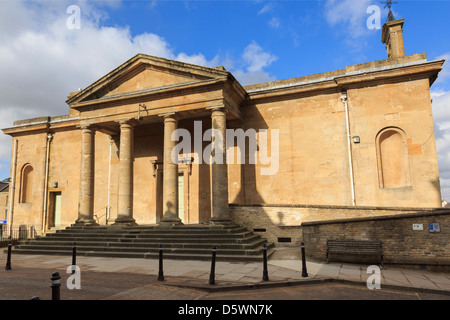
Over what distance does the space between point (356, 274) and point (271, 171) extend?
8.76m

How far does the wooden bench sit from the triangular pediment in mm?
8891

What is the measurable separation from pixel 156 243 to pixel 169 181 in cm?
306

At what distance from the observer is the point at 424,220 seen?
382 inches

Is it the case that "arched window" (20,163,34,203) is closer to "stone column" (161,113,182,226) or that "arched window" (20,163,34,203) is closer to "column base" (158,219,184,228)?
"stone column" (161,113,182,226)

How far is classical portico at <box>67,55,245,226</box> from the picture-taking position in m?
14.6

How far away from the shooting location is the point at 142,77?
Result: 1677 centimetres

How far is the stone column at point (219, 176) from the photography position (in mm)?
13891
